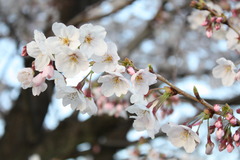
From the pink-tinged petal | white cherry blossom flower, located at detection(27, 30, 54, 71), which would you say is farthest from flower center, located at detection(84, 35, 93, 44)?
the pink-tinged petal

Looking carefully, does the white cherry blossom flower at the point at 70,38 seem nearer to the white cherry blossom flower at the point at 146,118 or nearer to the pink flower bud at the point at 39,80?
the pink flower bud at the point at 39,80

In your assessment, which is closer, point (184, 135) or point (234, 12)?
point (184, 135)

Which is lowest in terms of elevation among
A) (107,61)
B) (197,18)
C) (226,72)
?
(197,18)

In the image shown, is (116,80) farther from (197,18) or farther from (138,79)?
(197,18)

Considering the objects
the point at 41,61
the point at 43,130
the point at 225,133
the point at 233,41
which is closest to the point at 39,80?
the point at 41,61

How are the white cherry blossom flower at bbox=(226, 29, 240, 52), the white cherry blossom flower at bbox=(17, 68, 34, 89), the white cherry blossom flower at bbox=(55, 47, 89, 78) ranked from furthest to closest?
the white cherry blossom flower at bbox=(226, 29, 240, 52) → the white cherry blossom flower at bbox=(17, 68, 34, 89) → the white cherry blossom flower at bbox=(55, 47, 89, 78)

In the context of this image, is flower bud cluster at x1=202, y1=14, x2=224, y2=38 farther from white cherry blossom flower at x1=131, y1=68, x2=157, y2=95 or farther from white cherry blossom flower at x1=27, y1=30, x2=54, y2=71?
white cherry blossom flower at x1=27, y1=30, x2=54, y2=71
